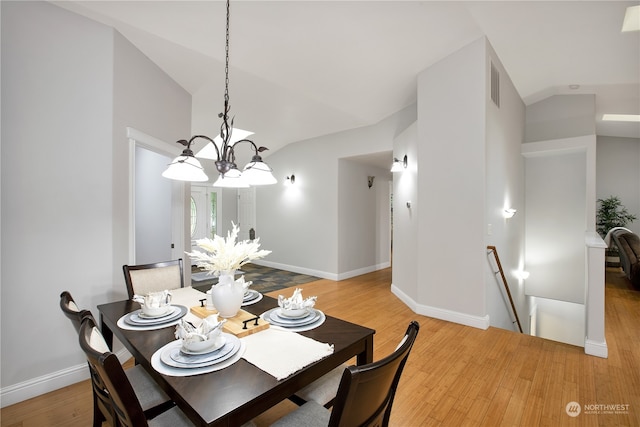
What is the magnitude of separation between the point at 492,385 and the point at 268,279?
439 cm

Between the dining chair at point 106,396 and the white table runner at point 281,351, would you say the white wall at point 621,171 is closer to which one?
the white table runner at point 281,351

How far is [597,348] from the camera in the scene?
2.66 meters

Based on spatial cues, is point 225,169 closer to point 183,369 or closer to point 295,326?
point 295,326

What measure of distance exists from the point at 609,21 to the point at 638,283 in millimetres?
4533

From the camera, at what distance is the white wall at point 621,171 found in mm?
6785

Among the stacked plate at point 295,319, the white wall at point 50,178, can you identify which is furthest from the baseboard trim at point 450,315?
the white wall at point 50,178

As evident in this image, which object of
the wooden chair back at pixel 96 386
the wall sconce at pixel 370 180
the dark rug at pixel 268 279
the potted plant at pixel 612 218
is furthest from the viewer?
the potted plant at pixel 612 218

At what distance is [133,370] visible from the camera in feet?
5.32

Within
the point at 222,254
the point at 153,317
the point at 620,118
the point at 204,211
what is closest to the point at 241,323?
the point at 222,254

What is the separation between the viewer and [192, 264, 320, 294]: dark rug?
530 cm

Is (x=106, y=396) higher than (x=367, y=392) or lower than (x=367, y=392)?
lower

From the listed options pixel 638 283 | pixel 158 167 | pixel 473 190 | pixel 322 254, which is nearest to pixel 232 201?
pixel 322 254

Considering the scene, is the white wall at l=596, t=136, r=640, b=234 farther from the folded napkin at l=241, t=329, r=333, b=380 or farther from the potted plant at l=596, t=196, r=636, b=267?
the folded napkin at l=241, t=329, r=333, b=380

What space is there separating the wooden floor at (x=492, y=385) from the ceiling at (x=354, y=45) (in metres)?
2.99
